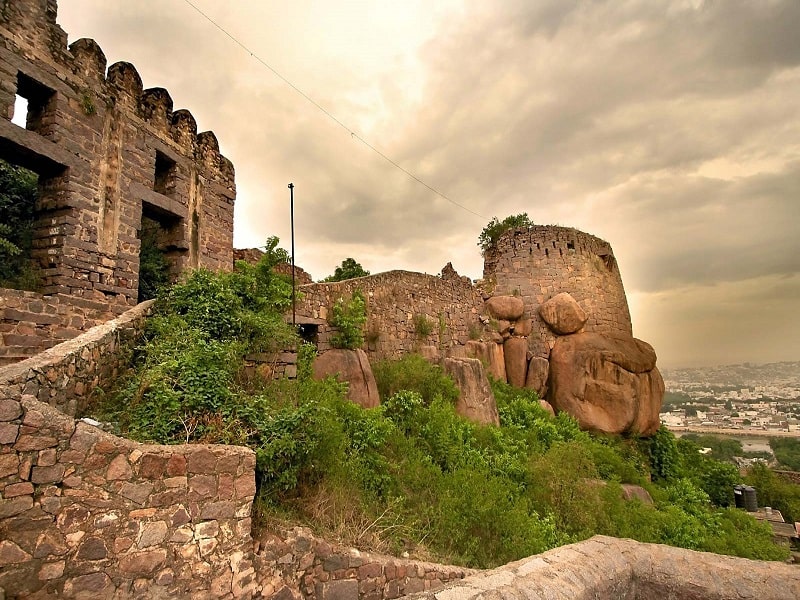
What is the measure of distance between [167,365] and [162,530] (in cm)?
200

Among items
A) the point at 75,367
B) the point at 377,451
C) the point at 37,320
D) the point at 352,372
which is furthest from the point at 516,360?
the point at 37,320

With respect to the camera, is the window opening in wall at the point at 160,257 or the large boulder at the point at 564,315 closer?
the window opening in wall at the point at 160,257

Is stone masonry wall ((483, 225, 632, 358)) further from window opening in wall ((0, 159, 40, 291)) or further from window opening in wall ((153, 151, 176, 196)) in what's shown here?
window opening in wall ((0, 159, 40, 291))

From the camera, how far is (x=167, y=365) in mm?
4926

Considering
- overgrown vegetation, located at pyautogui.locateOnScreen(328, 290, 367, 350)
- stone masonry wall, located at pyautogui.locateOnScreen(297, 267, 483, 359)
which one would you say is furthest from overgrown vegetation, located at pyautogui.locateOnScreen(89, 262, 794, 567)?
overgrown vegetation, located at pyautogui.locateOnScreen(328, 290, 367, 350)

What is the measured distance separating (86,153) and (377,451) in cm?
675

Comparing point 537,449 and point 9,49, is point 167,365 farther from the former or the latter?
point 537,449

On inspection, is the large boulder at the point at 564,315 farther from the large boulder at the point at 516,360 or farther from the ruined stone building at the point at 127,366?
the large boulder at the point at 516,360

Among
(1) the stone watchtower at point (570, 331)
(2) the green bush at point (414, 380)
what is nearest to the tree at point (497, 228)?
(1) the stone watchtower at point (570, 331)

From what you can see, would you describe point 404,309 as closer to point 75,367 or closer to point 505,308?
point 505,308

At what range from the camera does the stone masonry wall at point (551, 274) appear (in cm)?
1564

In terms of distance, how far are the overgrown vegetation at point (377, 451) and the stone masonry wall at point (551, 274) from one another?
573cm

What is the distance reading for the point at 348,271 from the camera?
1761 centimetres

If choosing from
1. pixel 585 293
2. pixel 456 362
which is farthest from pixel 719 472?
pixel 456 362
